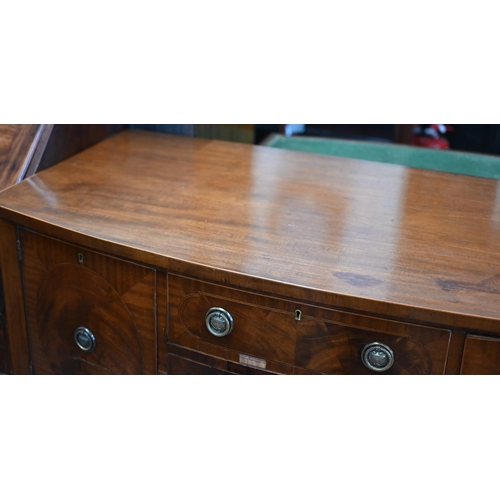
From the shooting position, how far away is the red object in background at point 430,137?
231cm

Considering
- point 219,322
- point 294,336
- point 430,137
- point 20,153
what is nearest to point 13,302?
point 20,153

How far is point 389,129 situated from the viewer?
7.83 ft

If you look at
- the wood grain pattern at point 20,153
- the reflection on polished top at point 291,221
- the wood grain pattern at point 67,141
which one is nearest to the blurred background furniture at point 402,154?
the reflection on polished top at point 291,221

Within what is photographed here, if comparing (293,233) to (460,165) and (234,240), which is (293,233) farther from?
(460,165)

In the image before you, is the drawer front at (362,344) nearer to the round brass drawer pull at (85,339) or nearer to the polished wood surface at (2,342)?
the round brass drawer pull at (85,339)

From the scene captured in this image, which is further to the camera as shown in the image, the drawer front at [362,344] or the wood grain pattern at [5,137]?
the wood grain pattern at [5,137]

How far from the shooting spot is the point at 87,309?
1.22 metres

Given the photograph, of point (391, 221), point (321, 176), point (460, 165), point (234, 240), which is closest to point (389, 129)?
point (460, 165)

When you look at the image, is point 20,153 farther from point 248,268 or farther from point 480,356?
point 480,356

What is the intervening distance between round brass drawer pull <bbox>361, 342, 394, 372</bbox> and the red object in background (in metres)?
1.42

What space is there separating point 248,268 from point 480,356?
342 mm

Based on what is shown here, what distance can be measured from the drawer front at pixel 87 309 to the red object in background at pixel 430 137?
4.60 ft

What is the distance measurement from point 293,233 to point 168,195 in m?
0.26

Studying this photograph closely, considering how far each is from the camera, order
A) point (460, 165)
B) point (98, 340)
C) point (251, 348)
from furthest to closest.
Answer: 1. point (460, 165)
2. point (98, 340)
3. point (251, 348)
